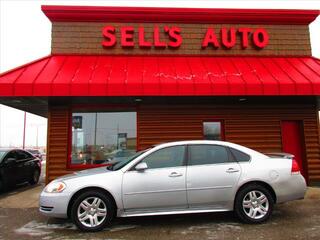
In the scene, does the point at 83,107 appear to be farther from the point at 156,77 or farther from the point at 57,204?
the point at 57,204

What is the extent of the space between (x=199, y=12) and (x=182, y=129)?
3974 mm

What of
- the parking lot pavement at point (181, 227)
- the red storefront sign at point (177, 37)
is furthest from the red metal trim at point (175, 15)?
the parking lot pavement at point (181, 227)

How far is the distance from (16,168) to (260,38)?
30.7 ft

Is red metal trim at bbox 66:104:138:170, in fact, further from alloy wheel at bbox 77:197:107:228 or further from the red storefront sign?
alloy wheel at bbox 77:197:107:228

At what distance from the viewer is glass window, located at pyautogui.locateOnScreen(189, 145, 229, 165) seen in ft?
21.4

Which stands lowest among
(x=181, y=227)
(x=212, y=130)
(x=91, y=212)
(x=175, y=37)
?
(x=181, y=227)

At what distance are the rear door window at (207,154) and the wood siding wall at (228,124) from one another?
13.6 feet

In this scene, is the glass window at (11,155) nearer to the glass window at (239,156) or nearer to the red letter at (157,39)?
the red letter at (157,39)

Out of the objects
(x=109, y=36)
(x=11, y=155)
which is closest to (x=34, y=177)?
(x=11, y=155)

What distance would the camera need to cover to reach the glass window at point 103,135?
1070cm

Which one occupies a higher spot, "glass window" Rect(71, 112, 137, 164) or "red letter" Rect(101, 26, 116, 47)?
"red letter" Rect(101, 26, 116, 47)

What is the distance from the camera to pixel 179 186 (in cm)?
622

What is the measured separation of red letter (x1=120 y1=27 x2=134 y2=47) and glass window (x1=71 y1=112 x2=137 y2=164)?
2.26 meters

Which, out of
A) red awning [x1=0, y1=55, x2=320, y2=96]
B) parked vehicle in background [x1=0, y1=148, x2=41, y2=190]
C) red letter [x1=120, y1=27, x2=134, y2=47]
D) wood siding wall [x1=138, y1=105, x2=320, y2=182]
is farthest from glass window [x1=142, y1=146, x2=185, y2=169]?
parked vehicle in background [x1=0, y1=148, x2=41, y2=190]
